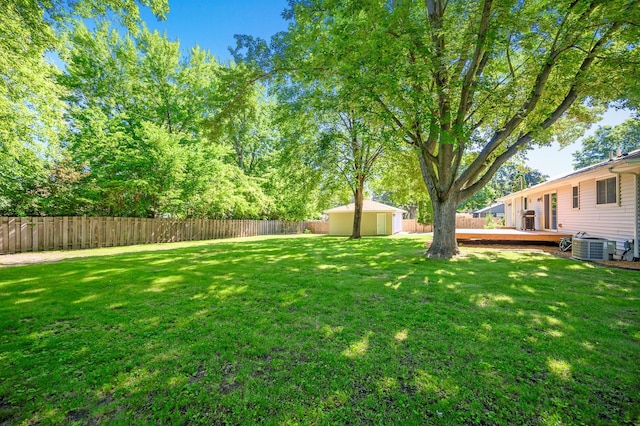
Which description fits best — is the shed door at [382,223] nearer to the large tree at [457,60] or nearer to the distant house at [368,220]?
the distant house at [368,220]

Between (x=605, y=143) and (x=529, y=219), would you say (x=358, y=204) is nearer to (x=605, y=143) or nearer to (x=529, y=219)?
(x=529, y=219)

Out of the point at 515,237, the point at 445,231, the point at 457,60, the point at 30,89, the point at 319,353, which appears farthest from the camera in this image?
the point at 515,237

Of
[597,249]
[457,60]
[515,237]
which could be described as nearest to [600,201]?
[597,249]

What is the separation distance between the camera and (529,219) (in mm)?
17406

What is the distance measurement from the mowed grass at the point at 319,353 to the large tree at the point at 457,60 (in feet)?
14.0

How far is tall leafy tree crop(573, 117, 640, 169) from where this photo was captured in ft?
112

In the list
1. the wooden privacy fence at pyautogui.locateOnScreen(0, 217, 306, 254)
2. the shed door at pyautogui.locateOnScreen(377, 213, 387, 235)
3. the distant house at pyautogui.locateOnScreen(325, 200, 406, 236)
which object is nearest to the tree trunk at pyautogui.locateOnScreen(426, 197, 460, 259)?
the wooden privacy fence at pyautogui.locateOnScreen(0, 217, 306, 254)

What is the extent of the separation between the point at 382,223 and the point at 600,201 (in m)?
15.4

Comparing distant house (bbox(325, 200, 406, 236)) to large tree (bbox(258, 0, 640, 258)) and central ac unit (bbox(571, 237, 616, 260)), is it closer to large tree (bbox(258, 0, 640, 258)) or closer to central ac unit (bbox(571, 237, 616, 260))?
large tree (bbox(258, 0, 640, 258))

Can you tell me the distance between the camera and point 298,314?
3764 millimetres

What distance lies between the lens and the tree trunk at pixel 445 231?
869cm

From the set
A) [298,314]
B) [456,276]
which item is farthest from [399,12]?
[298,314]

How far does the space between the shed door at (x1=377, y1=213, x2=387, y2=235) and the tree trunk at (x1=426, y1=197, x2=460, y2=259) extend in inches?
606

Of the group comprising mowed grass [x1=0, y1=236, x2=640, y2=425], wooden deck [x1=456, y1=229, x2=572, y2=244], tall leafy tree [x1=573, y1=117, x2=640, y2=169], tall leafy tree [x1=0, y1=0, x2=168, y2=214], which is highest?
tall leafy tree [x1=573, y1=117, x2=640, y2=169]
